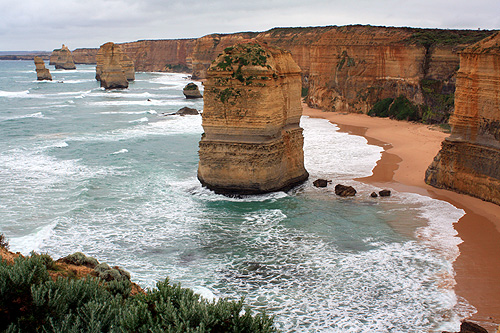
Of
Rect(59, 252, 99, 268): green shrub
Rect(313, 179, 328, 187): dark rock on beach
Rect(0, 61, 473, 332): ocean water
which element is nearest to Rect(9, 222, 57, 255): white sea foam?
Rect(0, 61, 473, 332): ocean water

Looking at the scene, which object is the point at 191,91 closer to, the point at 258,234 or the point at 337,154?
the point at 337,154

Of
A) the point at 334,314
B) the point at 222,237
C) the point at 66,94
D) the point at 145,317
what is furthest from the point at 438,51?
the point at 66,94

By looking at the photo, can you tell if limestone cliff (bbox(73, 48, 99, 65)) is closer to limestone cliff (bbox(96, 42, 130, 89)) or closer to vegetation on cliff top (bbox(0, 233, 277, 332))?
limestone cliff (bbox(96, 42, 130, 89))

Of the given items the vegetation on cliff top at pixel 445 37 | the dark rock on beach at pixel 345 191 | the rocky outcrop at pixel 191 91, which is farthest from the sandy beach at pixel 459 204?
the rocky outcrop at pixel 191 91

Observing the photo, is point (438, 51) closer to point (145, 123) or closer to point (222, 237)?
point (145, 123)

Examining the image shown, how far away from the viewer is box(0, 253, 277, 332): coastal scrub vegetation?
20.2 feet

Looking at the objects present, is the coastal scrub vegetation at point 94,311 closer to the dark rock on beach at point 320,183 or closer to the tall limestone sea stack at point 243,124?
the tall limestone sea stack at point 243,124

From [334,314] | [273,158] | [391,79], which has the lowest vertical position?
Answer: [334,314]

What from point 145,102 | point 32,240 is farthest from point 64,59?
point 32,240

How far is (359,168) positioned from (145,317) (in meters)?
18.8

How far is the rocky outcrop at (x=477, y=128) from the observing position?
17219 millimetres

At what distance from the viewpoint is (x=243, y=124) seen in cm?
1852

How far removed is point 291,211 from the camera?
17.2 m

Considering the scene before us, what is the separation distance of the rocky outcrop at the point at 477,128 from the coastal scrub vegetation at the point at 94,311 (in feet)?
45.5
